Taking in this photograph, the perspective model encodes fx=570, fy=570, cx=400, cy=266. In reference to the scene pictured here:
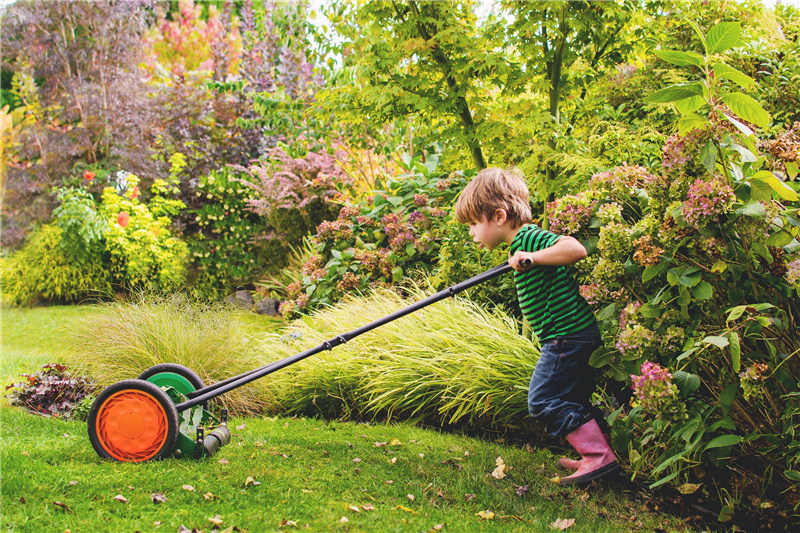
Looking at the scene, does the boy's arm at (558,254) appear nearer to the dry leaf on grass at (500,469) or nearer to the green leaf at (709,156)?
the green leaf at (709,156)

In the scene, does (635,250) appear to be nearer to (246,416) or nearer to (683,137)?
(683,137)

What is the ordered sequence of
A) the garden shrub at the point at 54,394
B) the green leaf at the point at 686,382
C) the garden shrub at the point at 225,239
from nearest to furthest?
the green leaf at the point at 686,382 → the garden shrub at the point at 54,394 → the garden shrub at the point at 225,239

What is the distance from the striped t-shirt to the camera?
272 cm

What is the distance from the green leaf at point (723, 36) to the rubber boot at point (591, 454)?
1.69 metres

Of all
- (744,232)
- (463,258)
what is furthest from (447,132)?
(744,232)

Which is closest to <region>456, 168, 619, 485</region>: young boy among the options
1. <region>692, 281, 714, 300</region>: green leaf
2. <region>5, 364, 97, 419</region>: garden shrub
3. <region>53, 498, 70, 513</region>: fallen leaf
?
<region>692, 281, 714, 300</region>: green leaf

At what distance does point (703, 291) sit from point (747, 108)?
2.22 ft

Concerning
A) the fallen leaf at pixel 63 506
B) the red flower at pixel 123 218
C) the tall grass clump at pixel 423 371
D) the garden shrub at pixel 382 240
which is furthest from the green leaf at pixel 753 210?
the red flower at pixel 123 218

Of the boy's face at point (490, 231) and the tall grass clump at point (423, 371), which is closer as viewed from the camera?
the boy's face at point (490, 231)

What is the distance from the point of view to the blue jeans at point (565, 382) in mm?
2684

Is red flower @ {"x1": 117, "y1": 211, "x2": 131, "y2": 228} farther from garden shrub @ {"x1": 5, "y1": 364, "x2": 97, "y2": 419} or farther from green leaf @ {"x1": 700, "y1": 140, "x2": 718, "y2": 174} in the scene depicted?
green leaf @ {"x1": 700, "y1": 140, "x2": 718, "y2": 174}

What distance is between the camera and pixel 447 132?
4.17 m

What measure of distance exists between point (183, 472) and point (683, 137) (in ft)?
8.64

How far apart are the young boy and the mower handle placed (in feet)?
0.57
